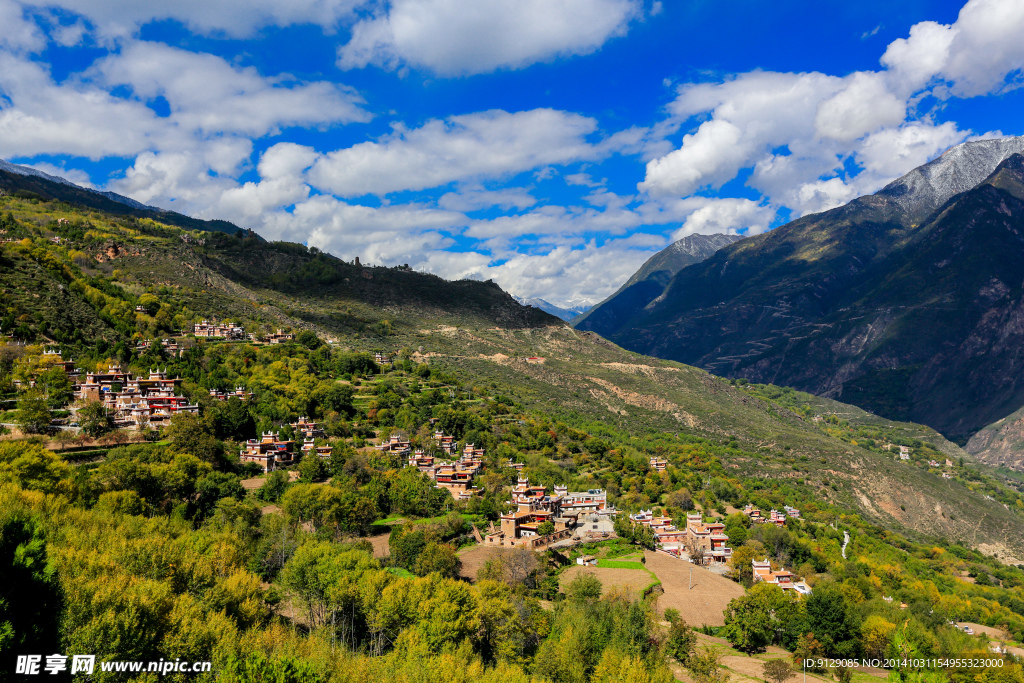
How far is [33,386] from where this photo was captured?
154ft

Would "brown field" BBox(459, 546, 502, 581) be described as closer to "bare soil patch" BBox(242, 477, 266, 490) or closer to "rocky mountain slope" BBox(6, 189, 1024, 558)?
"bare soil patch" BBox(242, 477, 266, 490)

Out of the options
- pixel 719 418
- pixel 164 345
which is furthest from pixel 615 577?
pixel 719 418

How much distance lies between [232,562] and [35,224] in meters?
122

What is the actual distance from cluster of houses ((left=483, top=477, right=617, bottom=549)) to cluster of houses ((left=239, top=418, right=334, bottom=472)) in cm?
2087

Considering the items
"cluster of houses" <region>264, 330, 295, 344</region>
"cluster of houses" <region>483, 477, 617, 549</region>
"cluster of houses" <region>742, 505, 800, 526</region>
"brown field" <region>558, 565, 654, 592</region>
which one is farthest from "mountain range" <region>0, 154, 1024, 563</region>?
"brown field" <region>558, 565, 654, 592</region>

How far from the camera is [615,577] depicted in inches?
1715

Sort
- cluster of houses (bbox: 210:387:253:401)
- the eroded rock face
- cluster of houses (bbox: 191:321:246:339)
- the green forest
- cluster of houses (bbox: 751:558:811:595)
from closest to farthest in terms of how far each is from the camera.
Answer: the green forest, cluster of houses (bbox: 751:558:811:595), cluster of houses (bbox: 210:387:253:401), cluster of houses (bbox: 191:321:246:339), the eroded rock face

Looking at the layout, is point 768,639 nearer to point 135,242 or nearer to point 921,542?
point 921,542

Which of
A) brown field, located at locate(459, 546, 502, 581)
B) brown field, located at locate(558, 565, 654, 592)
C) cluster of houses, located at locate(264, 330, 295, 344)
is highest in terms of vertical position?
cluster of houses, located at locate(264, 330, 295, 344)

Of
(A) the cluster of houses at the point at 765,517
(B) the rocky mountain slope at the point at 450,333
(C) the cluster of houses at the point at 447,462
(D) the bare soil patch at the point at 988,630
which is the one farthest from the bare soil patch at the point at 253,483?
(D) the bare soil patch at the point at 988,630

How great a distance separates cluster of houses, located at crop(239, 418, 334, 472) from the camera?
54.2 m

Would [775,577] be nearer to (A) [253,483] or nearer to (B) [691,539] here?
(B) [691,539]

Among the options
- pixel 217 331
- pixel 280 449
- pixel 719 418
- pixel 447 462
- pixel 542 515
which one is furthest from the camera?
pixel 719 418

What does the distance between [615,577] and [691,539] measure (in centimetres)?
1683
